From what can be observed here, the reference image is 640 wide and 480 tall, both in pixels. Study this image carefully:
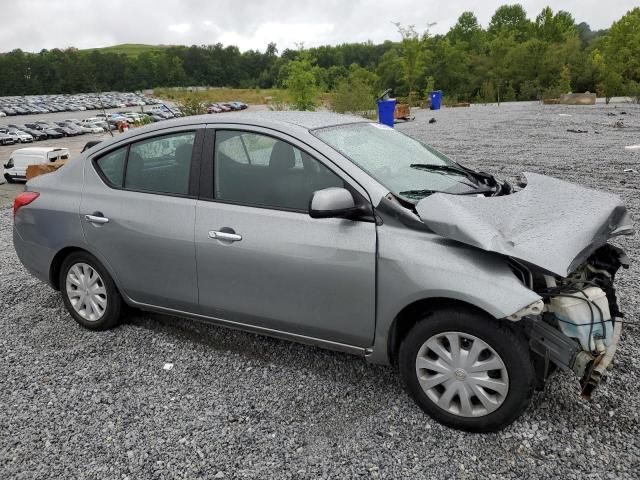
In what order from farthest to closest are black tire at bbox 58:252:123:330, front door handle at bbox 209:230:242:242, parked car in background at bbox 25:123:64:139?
parked car in background at bbox 25:123:64:139 < black tire at bbox 58:252:123:330 < front door handle at bbox 209:230:242:242

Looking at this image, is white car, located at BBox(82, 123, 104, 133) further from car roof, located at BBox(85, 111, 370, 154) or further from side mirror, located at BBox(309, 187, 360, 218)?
side mirror, located at BBox(309, 187, 360, 218)

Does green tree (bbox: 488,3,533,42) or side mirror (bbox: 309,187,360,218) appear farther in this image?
green tree (bbox: 488,3,533,42)

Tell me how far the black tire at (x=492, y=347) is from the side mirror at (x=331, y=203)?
2.37 feet

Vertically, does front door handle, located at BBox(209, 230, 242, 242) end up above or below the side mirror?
below

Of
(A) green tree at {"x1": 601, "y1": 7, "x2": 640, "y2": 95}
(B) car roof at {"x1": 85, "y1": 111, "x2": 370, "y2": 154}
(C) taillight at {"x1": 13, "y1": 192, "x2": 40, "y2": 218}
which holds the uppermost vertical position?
(A) green tree at {"x1": 601, "y1": 7, "x2": 640, "y2": 95}

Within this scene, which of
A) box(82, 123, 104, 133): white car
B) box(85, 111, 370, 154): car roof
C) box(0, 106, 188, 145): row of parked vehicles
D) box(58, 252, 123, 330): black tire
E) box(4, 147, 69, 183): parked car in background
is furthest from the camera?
box(82, 123, 104, 133): white car

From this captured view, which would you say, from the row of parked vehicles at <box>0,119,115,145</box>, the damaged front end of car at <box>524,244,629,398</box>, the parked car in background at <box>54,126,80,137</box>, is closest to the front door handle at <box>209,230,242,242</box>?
the damaged front end of car at <box>524,244,629,398</box>

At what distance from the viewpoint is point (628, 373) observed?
3.30m

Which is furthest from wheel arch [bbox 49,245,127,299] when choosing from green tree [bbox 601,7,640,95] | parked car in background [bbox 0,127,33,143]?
parked car in background [bbox 0,127,33,143]

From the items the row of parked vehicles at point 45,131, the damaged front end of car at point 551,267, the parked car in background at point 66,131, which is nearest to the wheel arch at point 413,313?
the damaged front end of car at point 551,267

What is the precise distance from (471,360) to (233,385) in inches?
61.0

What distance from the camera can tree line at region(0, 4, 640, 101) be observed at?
1784 inches

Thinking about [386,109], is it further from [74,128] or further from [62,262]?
[74,128]

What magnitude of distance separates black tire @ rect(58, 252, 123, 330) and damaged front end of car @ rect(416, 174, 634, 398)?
2519 millimetres
